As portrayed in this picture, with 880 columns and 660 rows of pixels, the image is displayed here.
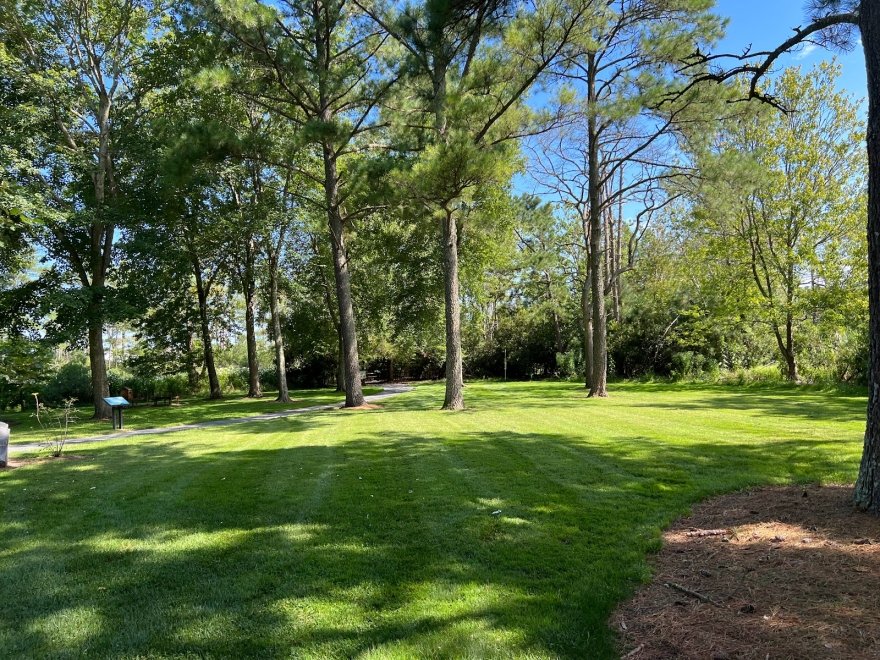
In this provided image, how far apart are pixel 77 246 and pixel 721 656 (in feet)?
64.0

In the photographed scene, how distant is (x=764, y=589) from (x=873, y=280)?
240 centimetres

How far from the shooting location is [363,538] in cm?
367

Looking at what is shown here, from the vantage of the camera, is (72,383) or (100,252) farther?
(72,383)

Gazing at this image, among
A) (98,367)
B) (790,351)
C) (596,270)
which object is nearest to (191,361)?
(98,367)

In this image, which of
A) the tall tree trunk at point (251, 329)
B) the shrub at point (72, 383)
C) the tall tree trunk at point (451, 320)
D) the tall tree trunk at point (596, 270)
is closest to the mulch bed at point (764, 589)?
the tall tree trunk at point (451, 320)

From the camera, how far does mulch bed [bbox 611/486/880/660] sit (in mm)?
2229

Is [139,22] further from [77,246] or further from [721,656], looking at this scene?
[721,656]

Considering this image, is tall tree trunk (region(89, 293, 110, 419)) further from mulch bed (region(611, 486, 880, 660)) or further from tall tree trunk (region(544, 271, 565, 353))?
tall tree trunk (region(544, 271, 565, 353))

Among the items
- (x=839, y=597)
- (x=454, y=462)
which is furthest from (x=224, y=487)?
(x=839, y=597)

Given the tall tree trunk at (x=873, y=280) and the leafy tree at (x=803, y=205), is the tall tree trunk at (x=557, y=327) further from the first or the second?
the tall tree trunk at (x=873, y=280)

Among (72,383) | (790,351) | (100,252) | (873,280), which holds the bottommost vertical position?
(72,383)

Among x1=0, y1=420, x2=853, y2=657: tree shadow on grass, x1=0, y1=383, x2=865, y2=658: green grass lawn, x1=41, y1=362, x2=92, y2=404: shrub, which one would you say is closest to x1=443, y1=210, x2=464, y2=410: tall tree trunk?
x1=0, y1=383, x2=865, y2=658: green grass lawn

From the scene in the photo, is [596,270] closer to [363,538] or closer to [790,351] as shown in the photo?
[790,351]

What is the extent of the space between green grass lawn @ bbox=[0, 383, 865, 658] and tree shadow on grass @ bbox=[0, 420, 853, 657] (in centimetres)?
2
